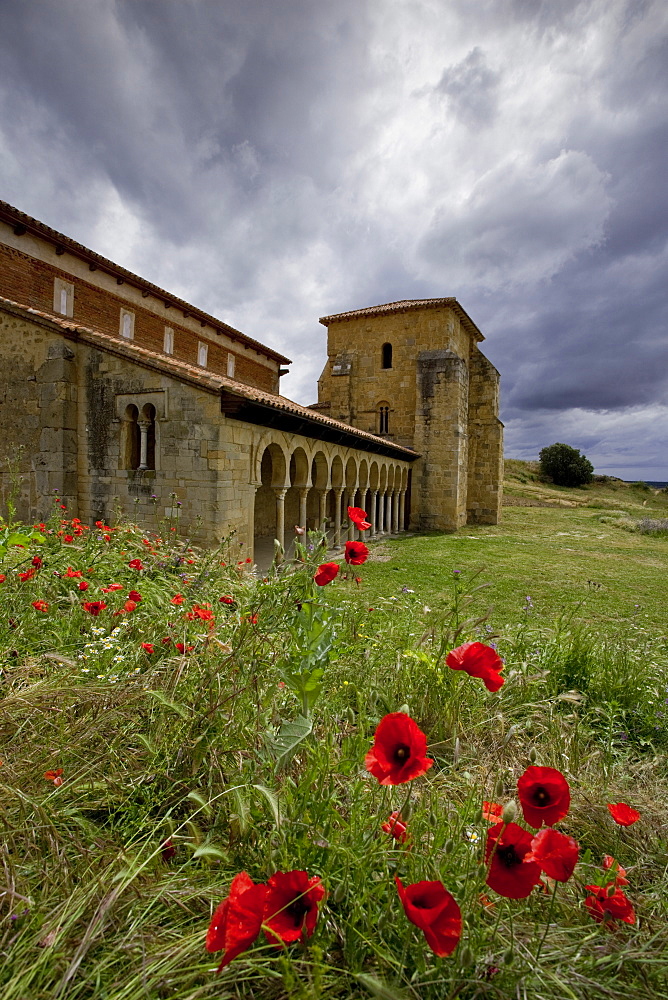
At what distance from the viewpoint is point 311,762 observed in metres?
1.80

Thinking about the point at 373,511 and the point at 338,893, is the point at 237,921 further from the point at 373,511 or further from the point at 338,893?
the point at 373,511

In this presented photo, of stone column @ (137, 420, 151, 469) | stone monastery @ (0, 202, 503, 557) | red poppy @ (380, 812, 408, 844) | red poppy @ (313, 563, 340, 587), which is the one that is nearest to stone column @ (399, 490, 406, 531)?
stone monastery @ (0, 202, 503, 557)

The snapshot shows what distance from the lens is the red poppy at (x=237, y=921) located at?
2.83ft

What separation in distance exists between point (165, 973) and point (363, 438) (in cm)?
1237

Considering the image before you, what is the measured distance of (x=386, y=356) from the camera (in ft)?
65.0

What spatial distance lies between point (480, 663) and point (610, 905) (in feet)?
1.99

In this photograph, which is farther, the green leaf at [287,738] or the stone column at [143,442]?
the stone column at [143,442]

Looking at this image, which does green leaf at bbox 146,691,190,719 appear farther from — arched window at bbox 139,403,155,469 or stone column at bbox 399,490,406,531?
stone column at bbox 399,490,406,531

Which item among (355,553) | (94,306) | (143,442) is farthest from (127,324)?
(355,553)

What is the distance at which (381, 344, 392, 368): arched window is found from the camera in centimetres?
1970

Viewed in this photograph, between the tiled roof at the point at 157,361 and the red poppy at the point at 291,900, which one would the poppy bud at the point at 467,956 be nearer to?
the red poppy at the point at 291,900

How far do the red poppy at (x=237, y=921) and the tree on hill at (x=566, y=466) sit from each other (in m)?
47.9

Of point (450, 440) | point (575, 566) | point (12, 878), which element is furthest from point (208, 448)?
point (450, 440)

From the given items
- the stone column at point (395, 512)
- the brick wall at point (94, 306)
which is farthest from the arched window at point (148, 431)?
the stone column at point (395, 512)
